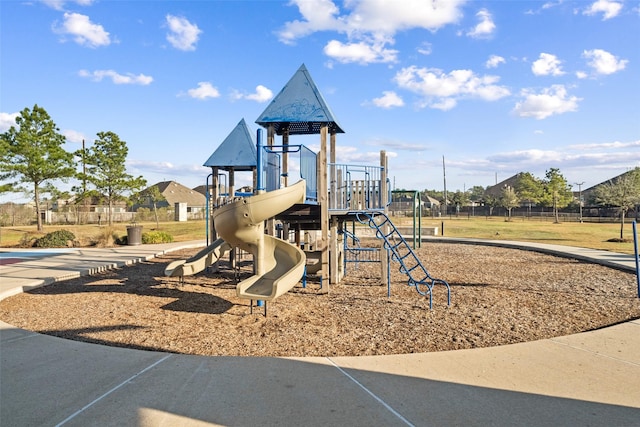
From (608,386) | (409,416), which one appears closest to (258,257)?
(409,416)

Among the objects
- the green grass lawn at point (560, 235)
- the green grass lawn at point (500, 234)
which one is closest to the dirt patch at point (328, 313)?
the green grass lawn at point (560, 235)

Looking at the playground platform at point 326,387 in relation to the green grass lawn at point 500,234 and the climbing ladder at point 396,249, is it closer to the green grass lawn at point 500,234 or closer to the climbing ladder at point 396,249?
the climbing ladder at point 396,249

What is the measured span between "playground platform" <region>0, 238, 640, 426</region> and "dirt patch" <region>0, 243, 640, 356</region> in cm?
61

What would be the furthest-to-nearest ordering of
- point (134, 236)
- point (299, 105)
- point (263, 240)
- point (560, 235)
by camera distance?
point (560, 235)
point (134, 236)
point (299, 105)
point (263, 240)

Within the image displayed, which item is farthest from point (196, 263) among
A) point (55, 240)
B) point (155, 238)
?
point (55, 240)

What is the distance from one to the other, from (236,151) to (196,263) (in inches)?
202

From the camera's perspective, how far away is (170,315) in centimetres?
732

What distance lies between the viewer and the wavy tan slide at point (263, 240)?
692 centimetres

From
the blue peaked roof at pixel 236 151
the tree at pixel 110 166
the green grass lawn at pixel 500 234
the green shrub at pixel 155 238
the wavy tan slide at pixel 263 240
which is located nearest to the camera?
the wavy tan slide at pixel 263 240

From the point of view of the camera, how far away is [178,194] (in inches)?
2977

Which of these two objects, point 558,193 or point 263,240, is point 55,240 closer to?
point 263,240

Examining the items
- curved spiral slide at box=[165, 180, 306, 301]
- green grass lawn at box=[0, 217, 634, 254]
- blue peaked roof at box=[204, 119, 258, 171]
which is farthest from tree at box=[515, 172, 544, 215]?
curved spiral slide at box=[165, 180, 306, 301]

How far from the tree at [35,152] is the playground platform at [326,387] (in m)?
27.6

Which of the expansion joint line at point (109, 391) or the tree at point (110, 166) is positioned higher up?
the tree at point (110, 166)
